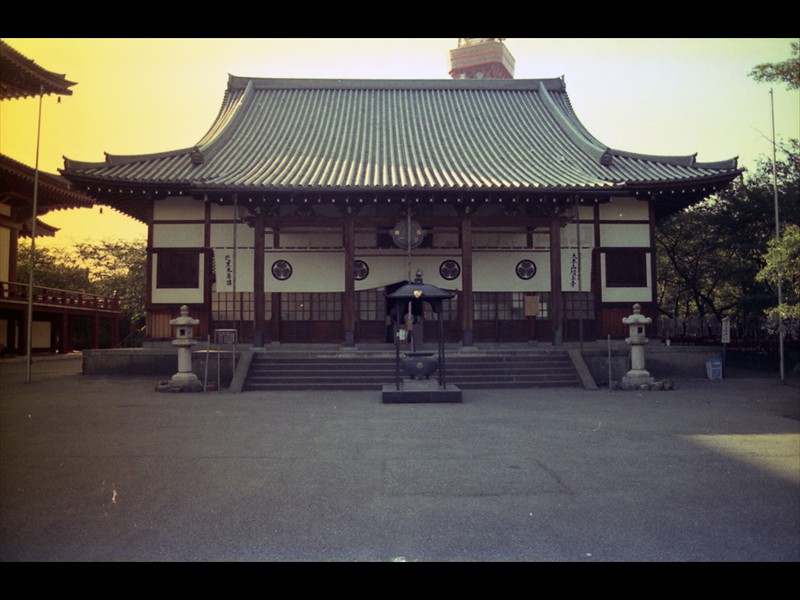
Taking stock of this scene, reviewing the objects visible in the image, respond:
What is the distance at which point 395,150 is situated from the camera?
16.4 metres

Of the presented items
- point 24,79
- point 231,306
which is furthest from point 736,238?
point 24,79

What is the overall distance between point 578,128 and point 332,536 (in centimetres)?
1814

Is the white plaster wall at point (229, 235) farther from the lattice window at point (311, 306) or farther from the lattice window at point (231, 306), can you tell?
the lattice window at point (311, 306)

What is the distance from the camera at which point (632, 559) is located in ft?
10.2

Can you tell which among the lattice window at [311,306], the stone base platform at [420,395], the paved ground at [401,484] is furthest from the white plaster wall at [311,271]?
the paved ground at [401,484]

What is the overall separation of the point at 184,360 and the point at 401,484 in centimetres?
815

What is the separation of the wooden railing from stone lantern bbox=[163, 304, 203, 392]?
10.6 meters

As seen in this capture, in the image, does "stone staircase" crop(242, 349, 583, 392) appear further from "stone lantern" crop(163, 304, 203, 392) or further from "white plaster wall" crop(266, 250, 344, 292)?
"white plaster wall" crop(266, 250, 344, 292)

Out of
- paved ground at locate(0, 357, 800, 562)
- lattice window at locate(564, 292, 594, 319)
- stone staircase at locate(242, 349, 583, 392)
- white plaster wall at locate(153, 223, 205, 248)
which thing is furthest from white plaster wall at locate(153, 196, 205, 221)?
lattice window at locate(564, 292, 594, 319)

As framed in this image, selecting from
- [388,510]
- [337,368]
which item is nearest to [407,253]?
[337,368]

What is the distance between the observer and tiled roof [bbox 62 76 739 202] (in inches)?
535

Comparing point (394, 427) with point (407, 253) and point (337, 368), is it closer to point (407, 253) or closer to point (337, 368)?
point (337, 368)

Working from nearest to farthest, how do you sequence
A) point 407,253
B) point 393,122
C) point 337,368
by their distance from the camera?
point 337,368 → point 407,253 → point 393,122

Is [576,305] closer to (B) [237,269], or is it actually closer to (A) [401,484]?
(B) [237,269]
